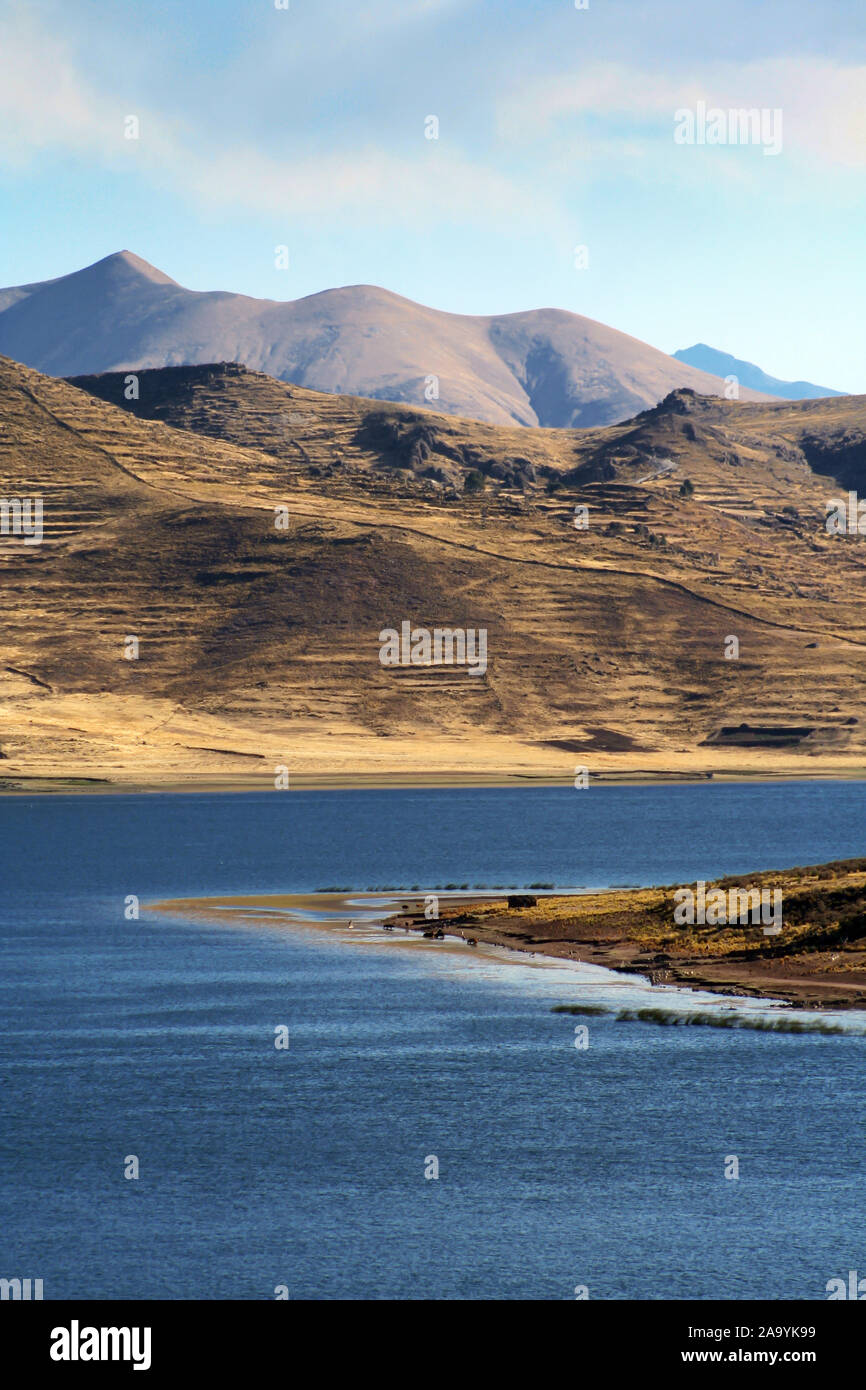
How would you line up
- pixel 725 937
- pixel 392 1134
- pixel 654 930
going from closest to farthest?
1. pixel 392 1134
2. pixel 725 937
3. pixel 654 930

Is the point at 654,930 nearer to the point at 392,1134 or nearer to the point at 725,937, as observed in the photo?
the point at 725,937

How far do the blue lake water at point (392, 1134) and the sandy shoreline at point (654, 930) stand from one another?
405cm

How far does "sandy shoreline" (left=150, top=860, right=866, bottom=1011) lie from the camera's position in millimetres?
63750

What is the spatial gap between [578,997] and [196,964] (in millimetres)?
20260

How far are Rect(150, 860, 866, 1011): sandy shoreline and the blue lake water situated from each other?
13.3 ft

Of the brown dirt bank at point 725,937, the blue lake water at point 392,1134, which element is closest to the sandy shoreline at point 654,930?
the brown dirt bank at point 725,937

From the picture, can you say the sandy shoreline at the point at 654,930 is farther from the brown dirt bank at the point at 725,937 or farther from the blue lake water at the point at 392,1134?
the blue lake water at the point at 392,1134

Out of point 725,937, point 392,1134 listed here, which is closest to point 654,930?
point 725,937

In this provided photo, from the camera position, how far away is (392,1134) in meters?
43.9

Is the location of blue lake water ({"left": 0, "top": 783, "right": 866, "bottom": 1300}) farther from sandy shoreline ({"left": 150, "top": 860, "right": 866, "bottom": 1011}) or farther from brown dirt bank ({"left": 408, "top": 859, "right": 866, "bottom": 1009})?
brown dirt bank ({"left": 408, "top": 859, "right": 866, "bottom": 1009})

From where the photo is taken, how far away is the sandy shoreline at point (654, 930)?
6375cm

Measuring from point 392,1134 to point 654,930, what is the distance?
1336 inches

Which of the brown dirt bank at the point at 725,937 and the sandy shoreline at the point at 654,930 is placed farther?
the sandy shoreline at the point at 654,930
